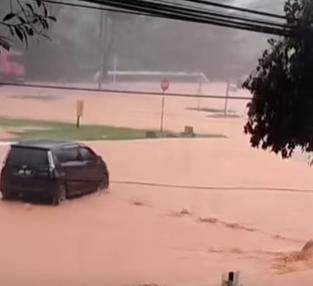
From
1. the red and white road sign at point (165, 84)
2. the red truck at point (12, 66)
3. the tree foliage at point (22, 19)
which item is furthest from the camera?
the red and white road sign at point (165, 84)

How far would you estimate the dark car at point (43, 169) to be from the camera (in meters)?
4.43

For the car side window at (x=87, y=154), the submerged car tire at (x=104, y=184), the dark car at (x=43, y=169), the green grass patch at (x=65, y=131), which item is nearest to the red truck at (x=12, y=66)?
the green grass patch at (x=65, y=131)

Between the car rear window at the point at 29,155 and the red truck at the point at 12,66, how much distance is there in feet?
1.08

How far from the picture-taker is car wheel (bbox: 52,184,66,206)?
4.48m

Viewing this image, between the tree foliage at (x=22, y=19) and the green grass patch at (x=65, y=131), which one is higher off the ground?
the tree foliage at (x=22, y=19)

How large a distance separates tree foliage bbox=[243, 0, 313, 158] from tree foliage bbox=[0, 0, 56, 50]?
1.05 meters

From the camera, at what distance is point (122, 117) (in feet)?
15.4

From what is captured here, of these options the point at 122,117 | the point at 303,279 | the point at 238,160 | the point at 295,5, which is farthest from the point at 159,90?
the point at 303,279

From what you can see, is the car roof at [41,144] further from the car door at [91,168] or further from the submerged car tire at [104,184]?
the submerged car tire at [104,184]

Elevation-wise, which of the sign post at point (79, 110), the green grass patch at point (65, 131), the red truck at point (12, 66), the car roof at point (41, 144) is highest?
the red truck at point (12, 66)

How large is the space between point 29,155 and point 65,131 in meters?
0.23

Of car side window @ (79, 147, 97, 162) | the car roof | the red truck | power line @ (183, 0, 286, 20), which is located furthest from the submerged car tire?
power line @ (183, 0, 286, 20)

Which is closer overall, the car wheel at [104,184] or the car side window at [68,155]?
the car side window at [68,155]

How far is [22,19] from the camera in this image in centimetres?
334
